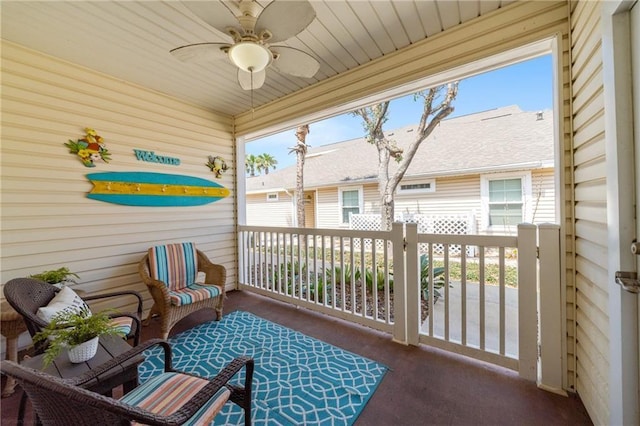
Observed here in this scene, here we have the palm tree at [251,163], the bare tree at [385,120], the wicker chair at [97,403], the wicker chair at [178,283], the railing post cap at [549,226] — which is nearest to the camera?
the wicker chair at [97,403]

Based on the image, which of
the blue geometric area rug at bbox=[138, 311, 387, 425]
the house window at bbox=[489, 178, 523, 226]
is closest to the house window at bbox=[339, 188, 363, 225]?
the house window at bbox=[489, 178, 523, 226]

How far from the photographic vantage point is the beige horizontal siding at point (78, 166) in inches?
93.1

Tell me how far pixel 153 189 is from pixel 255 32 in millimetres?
2549

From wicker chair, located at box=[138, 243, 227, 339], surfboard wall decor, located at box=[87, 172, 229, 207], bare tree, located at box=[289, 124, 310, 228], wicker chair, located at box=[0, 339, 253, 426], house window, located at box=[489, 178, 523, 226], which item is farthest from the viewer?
bare tree, located at box=[289, 124, 310, 228]

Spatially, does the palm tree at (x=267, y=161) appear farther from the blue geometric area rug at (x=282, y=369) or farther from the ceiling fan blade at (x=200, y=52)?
the ceiling fan blade at (x=200, y=52)

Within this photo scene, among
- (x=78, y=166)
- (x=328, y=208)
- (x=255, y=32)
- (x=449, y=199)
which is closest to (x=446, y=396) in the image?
(x=255, y=32)

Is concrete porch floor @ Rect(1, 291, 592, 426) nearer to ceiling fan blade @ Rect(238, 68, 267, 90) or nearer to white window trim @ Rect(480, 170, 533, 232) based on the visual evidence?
ceiling fan blade @ Rect(238, 68, 267, 90)

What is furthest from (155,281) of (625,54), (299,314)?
(625,54)

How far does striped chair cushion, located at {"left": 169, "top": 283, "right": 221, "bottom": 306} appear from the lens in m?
2.61

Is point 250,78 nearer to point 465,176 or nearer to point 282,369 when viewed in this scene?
point 282,369

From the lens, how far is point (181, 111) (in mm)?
3611

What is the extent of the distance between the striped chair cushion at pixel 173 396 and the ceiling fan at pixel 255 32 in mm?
2033

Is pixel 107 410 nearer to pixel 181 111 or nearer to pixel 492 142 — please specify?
pixel 181 111

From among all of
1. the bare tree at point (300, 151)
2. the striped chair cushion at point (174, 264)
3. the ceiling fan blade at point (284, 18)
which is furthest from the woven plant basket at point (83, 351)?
the bare tree at point (300, 151)
